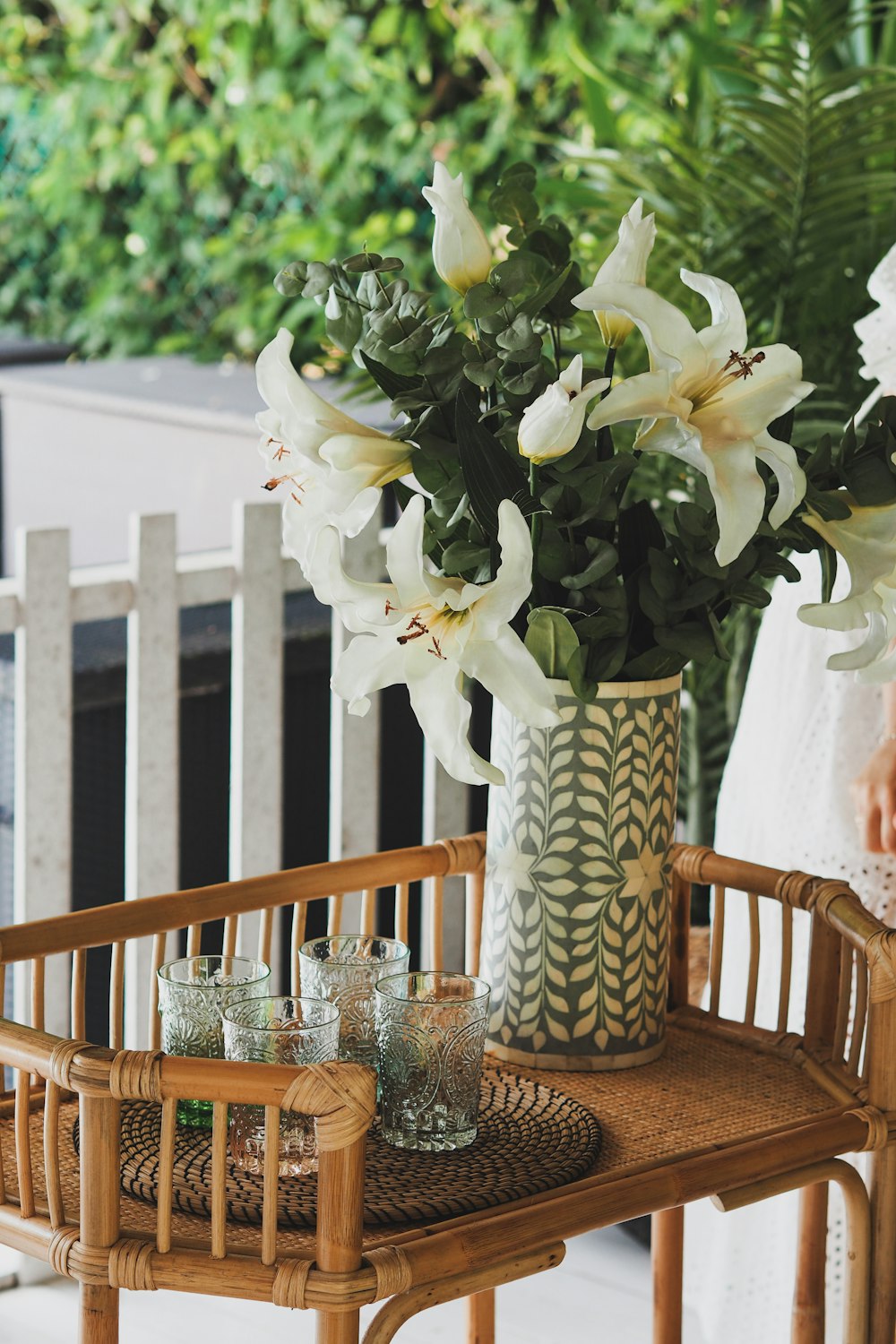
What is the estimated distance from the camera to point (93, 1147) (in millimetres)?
880

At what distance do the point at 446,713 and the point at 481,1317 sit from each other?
2.44 feet

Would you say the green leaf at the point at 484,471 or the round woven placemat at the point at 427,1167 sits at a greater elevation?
the green leaf at the point at 484,471

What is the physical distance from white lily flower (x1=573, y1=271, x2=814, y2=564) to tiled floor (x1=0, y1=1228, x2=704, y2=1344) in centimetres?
122

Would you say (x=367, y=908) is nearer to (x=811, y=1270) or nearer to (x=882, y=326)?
(x=811, y=1270)

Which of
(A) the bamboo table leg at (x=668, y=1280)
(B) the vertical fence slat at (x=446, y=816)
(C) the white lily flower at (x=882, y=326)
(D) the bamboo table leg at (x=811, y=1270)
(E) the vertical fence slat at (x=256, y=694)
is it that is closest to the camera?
(D) the bamboo table leg at (x=811, y=1270)

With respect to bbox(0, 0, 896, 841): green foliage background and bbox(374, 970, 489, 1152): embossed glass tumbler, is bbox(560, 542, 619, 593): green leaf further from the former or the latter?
bbox(0, 0, 896, 841): green foliage background

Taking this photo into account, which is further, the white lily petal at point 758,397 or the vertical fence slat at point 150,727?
the vertical fence slat at point 150,727

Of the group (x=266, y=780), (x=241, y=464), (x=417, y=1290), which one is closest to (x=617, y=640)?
(x=417, y=1290)

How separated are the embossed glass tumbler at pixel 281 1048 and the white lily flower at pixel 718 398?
1.14ft

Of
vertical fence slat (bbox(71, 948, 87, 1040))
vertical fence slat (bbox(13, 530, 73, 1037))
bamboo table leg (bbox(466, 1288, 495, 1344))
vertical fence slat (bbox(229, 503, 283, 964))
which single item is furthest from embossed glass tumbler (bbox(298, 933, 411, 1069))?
vertical fence slat (bbox(229, 503, 283, 964))

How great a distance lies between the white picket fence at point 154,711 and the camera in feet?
6.33

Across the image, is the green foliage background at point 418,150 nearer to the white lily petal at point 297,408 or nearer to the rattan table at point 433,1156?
the rattan table at point 433,1156

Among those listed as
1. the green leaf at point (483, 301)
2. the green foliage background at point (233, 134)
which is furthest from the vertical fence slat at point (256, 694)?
the green foliage background at point (233, 134)

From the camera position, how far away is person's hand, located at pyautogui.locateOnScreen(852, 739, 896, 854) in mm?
1459
